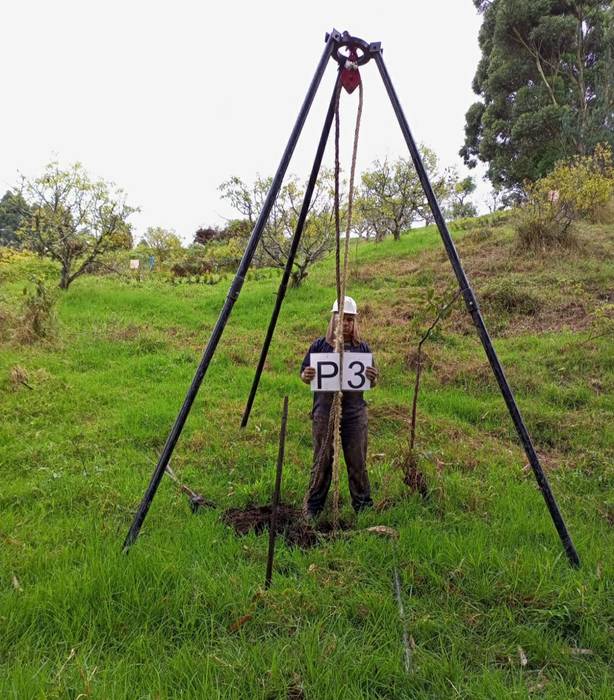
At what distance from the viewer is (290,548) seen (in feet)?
10.6

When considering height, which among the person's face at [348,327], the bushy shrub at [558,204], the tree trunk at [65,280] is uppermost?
the bushy shrub at [558,204]

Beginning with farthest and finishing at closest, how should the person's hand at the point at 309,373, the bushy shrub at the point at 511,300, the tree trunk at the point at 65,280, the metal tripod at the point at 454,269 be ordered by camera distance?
the tree trunk at the point at 65,280 → the bushy shrub at the point at 511,300 → the person's hand at the point at 309,373 → the metal tripod at the point at 454,269

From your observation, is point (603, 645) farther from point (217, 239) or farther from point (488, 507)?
point (217, 239)

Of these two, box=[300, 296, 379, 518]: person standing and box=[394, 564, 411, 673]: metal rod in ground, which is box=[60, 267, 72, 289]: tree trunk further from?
box=[394, 564, 411, 673]: metal rod in ground

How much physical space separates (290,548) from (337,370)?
126 centimetres

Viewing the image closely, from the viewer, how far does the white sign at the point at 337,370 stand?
3283 millimetres

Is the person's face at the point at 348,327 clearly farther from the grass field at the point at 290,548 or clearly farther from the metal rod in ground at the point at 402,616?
the metal rod in ground at the point at 402,616

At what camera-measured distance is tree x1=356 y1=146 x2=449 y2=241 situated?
62.2 ft

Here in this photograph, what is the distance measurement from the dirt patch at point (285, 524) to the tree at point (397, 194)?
16356 mm

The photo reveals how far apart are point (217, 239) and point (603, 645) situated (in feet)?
85.8

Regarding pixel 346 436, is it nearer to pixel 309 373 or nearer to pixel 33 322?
pixel 309 373

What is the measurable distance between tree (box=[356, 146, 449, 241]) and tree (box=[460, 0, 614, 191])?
4.12 metres

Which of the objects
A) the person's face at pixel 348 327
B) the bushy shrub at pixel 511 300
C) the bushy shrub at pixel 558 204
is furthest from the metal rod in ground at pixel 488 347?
the bushy shrub at pixel 558 204

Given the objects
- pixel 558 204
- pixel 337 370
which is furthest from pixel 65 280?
pixel 558 204
